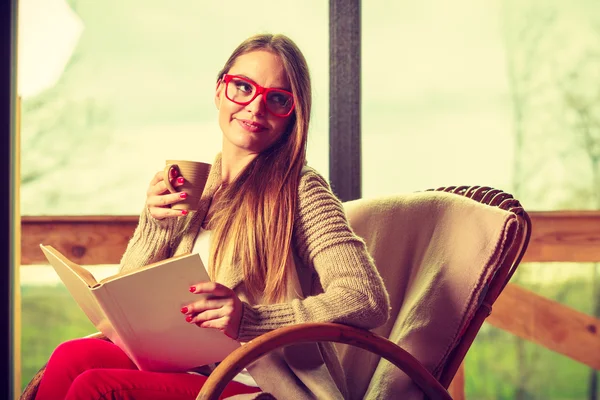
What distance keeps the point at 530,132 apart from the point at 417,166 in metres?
0.45

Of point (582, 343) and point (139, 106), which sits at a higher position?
point (139, 106)

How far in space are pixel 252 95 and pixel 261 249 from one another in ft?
1.02

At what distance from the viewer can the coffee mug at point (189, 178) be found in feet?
3.94

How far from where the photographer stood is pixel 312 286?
139 cm

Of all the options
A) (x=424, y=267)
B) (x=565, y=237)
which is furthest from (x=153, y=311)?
(x=565, y=237)

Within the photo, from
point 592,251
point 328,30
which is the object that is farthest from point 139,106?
point 592,251

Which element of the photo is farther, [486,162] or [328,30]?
[486,162]

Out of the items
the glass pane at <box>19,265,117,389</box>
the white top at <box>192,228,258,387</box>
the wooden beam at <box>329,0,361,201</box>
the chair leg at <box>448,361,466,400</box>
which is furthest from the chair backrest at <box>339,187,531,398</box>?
the glass pane at <box>19,265,117,389</box>

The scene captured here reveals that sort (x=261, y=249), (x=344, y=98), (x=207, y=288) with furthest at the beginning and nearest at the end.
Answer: (x=344, y=98) → (x=261, y=249) → (x=207, y=288)

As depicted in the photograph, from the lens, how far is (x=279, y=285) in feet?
4.22

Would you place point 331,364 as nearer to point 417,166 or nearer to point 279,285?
point 279,285

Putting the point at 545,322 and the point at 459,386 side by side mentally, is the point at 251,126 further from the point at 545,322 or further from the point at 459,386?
the point at 545,322

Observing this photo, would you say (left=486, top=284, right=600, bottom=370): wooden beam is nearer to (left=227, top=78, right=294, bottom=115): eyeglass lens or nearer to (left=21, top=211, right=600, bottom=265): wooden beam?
(left=21, top=211, right=600, bottom=265): wooden beam

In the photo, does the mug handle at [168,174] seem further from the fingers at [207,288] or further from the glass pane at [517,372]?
the glass pane at [517,372]
